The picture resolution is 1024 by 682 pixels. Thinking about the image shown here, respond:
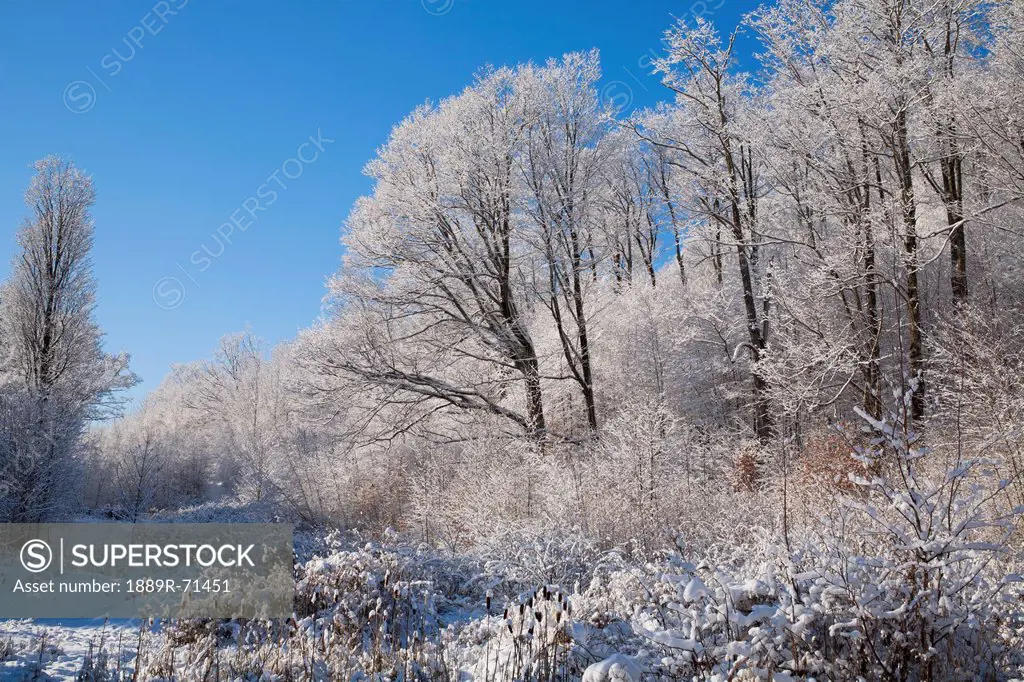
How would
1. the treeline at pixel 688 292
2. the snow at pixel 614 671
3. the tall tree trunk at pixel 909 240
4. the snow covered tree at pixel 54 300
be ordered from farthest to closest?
the snow covered tree at pixel 54 300, the tall tree trunk at pixel 909 240, the treeline at pixel 688 292, the snow at pixel 614 671

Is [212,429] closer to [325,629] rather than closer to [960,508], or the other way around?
[325,629]

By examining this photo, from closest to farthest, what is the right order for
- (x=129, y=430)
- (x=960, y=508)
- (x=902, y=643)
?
1. (x=902, y=643)
2. (x=960, y=508)
3. (x=129, y=430)

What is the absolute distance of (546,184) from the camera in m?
14.1

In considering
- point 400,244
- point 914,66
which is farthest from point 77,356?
point 914,66

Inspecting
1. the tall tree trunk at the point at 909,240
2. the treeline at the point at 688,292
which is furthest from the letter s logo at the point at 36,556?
the tall tree trunk at the point at 909,240

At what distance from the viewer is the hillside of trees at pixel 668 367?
3963 mm

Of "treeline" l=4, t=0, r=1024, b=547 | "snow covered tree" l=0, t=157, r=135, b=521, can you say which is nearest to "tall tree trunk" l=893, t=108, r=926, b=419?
"treeline" l=4, t=0, r=1024, b=547

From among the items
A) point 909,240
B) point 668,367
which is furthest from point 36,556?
point 909,240

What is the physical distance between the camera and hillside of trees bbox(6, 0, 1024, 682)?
396 cm

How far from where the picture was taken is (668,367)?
1741 centimetres

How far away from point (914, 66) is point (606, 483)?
8.87 metres

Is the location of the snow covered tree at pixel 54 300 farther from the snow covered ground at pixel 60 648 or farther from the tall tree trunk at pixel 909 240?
the tall tree trunk at pixel 909 240

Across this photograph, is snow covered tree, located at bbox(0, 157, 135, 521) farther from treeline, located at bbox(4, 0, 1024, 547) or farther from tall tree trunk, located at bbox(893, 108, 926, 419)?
tall tree trunk, located at bbox(893, 108, 926, 419)

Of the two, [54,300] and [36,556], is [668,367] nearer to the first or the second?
[36,556]
